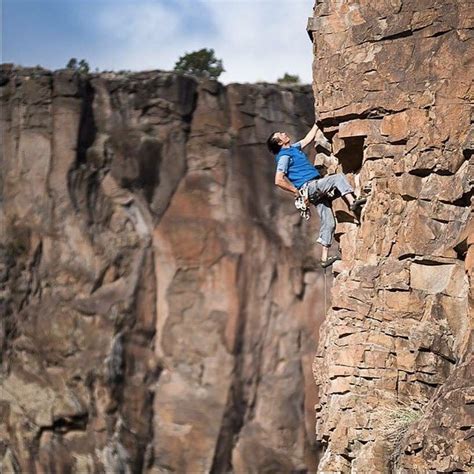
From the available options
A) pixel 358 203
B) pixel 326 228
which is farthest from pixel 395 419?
pixel 326 228

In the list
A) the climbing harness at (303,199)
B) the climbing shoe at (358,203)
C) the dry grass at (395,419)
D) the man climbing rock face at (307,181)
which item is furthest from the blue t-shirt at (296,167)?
the dry grass at (395,419)

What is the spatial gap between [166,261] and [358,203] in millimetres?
14434

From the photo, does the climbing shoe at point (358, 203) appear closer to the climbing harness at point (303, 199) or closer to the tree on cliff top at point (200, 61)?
the climbing harness at point (303, 199)

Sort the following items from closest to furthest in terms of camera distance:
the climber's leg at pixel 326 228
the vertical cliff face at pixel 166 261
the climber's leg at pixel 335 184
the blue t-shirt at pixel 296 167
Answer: the climber's leg at pixel 335 184
the climber's leg at pixel 326 228
the blue t-shirt at pixel 296 167
the vertical cliff face at pixel 166 261

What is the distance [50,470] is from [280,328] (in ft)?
19.2

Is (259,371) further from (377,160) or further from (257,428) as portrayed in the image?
(377,160)

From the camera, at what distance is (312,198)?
1153cm

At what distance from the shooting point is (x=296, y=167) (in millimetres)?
11695

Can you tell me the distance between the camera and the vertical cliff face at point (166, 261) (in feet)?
80.2

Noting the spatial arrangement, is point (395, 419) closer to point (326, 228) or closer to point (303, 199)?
point (326, 228)

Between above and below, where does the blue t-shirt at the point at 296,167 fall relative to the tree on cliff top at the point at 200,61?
below

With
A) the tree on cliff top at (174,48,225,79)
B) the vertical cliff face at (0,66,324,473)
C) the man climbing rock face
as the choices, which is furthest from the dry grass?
the tree on cliff top at (174,48,225,79)

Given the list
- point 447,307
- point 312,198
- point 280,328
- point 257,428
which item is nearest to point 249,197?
point 280,328

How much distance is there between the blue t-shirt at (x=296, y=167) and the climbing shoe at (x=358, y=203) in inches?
33.4
